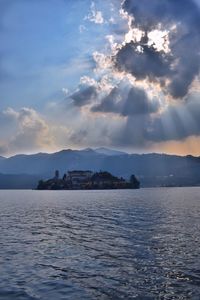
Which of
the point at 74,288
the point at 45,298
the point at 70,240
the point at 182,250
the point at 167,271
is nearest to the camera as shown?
the point at 45,298

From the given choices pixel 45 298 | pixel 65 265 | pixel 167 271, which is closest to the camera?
pixel 45 298

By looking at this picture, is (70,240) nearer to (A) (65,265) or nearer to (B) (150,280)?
(A) (65,265)

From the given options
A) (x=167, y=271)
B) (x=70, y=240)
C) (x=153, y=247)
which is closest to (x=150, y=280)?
(x=167, y=271)

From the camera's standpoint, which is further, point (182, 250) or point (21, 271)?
point (182, 250)

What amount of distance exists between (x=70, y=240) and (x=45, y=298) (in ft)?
104

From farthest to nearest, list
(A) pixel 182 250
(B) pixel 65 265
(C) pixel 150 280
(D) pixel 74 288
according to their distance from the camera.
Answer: (A) pixel 182 250, (B) pixel 65 265, (C) pixel 150 280, (D) pixel 74 288

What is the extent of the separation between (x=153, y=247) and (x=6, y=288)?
26.4 meters

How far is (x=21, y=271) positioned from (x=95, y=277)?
28.2ft

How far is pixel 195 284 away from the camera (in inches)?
1467

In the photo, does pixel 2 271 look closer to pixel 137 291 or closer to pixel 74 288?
pixel 74 288

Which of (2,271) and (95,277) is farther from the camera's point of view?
(2,271)

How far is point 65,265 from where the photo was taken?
151ft

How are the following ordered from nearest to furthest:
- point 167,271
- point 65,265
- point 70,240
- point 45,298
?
point 45,298
point 167,271
point 65,265
point 70,240

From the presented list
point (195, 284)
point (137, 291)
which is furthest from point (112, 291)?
point (195, 284)
